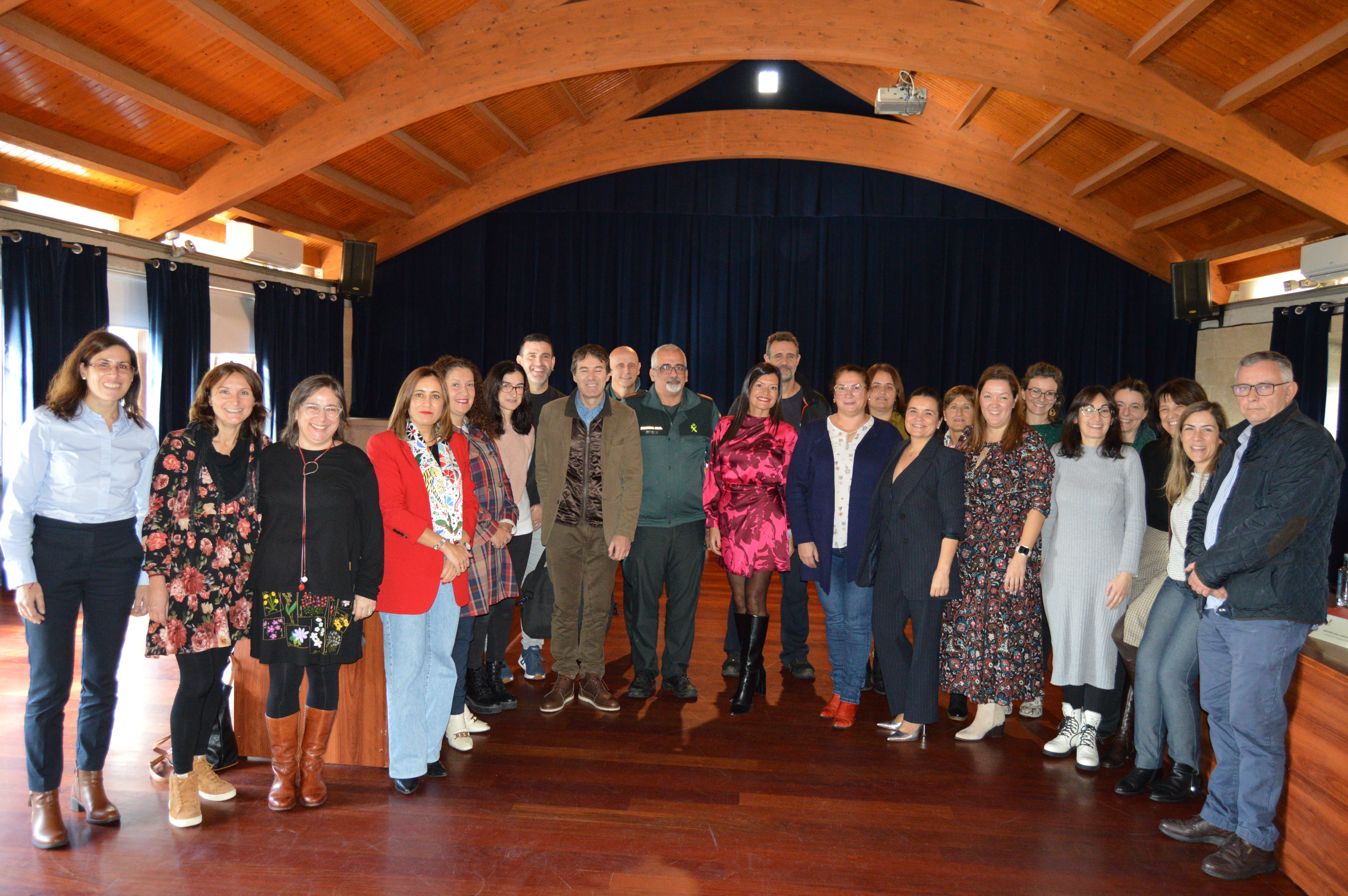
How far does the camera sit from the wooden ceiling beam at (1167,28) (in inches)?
206

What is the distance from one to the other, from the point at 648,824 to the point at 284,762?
122 cm

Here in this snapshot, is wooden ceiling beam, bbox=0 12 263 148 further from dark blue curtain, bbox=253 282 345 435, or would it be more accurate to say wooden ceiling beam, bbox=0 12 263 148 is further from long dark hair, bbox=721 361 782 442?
long dark hair, bbox=721 361 782 442

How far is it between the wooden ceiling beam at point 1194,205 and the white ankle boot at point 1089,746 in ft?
19.4

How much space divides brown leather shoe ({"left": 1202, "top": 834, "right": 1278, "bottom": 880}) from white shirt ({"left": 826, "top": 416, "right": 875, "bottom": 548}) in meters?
1.63

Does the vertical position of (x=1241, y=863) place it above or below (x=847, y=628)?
below

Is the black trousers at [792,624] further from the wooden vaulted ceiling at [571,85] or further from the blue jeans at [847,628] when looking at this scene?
the wooden vaulted ceiling at [571,85]

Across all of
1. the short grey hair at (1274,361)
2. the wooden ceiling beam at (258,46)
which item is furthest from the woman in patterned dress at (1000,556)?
the wooden ceiling beam at (258,46)

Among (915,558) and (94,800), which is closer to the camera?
(94,800)

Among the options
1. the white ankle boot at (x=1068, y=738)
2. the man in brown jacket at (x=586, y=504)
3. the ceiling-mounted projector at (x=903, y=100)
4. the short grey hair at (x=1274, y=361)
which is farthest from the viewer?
the ceiling-mounted projector at (x=903, y=100)

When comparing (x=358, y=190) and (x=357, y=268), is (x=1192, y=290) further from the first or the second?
(x=357, y=268)

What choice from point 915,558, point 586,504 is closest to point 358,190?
point 586,504

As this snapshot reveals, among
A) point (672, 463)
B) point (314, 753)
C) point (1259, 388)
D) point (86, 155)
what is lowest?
point (314, 753)

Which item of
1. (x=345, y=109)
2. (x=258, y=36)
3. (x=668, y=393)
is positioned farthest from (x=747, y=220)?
(x=668, y=393)

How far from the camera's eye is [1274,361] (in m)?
2.52
